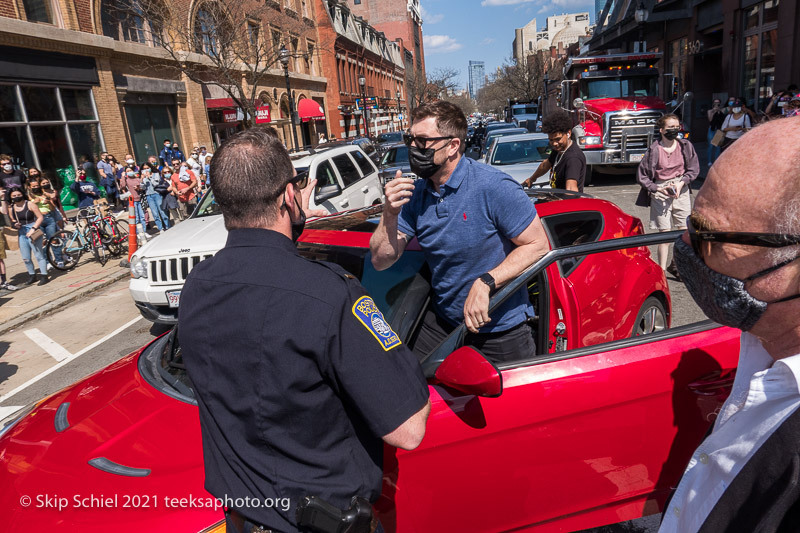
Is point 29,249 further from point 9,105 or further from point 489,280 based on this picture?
point 489,280

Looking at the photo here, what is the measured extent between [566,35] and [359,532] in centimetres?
11207

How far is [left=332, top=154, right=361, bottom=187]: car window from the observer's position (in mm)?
8789

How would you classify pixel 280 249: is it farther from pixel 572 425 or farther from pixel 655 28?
pixel 655 28

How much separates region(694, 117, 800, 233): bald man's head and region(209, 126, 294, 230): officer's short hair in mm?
1059

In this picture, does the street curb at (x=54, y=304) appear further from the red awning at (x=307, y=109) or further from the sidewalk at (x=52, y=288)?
the red awning at (x=307, y=109)

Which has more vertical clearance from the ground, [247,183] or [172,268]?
[247,183]

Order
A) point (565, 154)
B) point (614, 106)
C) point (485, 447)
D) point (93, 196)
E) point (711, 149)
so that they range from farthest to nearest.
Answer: point (614, 106)
point (711, 149)
point (93, 196)
point (565, 154)
point (485, 447)

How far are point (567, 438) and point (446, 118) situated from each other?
1584mm

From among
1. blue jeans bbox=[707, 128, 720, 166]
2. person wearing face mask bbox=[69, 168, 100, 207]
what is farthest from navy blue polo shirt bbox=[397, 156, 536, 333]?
blue jeans bbox=[707, 128, 720, 166]

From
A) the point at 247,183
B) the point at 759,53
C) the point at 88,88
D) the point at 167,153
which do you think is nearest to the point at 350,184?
the point at 247,183

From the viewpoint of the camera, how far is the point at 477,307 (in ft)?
7.00

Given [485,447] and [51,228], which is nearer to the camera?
[485,447]

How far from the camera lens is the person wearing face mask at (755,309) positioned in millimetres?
964

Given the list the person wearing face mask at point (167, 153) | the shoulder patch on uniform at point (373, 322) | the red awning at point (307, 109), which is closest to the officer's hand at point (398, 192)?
the shoulder patch on uniform at point (373, 322)
